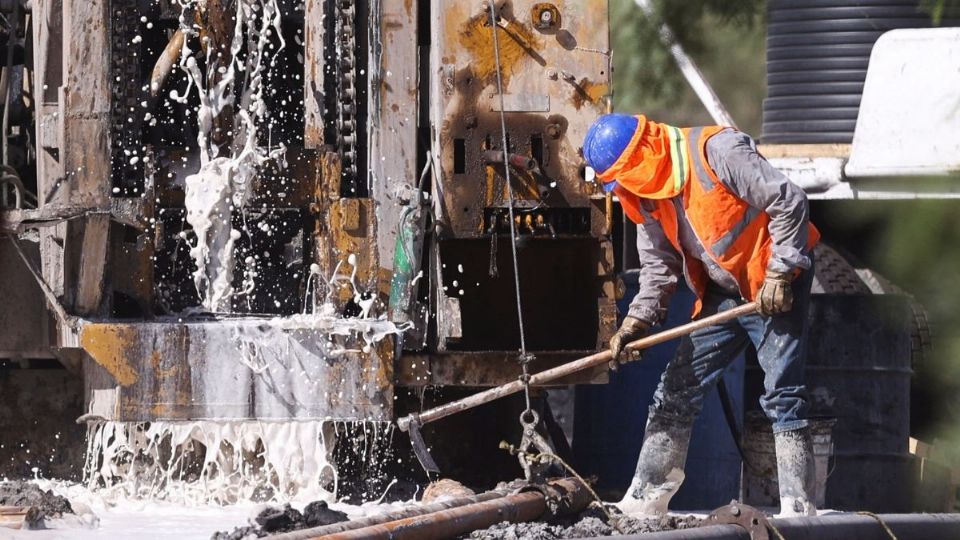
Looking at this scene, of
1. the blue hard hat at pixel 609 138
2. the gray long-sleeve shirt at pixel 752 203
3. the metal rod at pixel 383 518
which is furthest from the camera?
the blue hard hat at pixel 609 138

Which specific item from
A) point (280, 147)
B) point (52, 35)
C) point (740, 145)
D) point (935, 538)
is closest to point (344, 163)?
point (280, 147)

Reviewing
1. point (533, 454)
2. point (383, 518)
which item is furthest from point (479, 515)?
point (533, 454)

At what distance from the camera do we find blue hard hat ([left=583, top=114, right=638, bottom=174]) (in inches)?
179

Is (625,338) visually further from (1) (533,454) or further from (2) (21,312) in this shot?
(2) (21,312)

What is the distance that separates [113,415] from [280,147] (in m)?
1.12

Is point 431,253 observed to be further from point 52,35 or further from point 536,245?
point 52,35

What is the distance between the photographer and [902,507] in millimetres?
6430

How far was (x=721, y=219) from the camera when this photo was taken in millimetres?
4578

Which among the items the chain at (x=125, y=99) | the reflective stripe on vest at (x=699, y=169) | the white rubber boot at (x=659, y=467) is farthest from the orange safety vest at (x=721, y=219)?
the chain at (x=125, y=99)

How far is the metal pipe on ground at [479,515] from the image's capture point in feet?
12.2

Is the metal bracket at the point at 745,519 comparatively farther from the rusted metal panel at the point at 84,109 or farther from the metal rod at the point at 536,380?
the rusted metal panel at the point at 84,109

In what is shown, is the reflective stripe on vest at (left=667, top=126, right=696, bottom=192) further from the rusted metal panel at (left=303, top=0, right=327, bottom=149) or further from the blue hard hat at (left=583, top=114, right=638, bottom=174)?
the rusted metal panel at (left=303, top=0, right=327, bottom=149)

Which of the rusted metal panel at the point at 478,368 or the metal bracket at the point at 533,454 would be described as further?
the rusted metal panel at the point at 478,368

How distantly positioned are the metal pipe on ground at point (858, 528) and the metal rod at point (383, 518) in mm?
622
